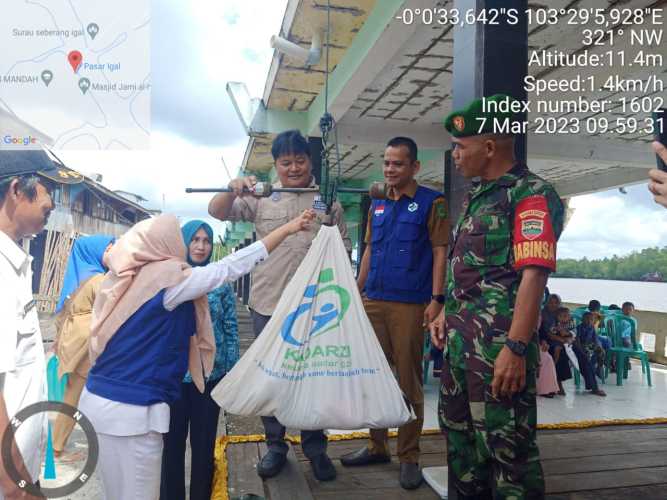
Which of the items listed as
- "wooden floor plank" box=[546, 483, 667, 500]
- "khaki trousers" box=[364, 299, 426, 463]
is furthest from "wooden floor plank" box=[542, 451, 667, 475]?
"khaki trousers" box=[364, 299, 426, 463]

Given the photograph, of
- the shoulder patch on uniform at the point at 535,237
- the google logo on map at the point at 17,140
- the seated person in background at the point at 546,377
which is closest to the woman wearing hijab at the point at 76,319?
the google logo on map at the point at 17,140

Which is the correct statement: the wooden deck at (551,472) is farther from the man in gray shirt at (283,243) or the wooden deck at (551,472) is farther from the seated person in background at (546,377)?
the seated person in background at (546,377)

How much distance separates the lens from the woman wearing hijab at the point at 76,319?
9.96 ft

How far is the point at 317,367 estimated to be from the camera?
5.90ft

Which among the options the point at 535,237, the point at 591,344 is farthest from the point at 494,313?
the point at 591,344

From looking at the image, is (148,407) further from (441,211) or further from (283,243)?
(441,211)

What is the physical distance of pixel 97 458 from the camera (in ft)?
5.01

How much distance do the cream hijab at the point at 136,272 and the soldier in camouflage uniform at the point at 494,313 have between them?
97 centimetres

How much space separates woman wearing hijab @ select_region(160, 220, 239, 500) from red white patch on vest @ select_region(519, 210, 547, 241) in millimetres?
1282

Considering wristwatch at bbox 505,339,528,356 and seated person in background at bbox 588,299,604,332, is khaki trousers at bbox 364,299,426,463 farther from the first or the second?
seated person in background at bbox 588,299,604,332

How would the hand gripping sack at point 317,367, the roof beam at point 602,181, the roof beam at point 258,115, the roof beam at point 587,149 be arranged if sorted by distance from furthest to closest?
the roof beam at point 602,181, the roof beam at point 587,149, the roof beam at point 258,115, the hand gripping sack at point 317,367

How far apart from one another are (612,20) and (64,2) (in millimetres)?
3730

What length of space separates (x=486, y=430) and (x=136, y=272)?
1243 mm

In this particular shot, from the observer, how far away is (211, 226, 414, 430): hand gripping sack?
1.76 metres
